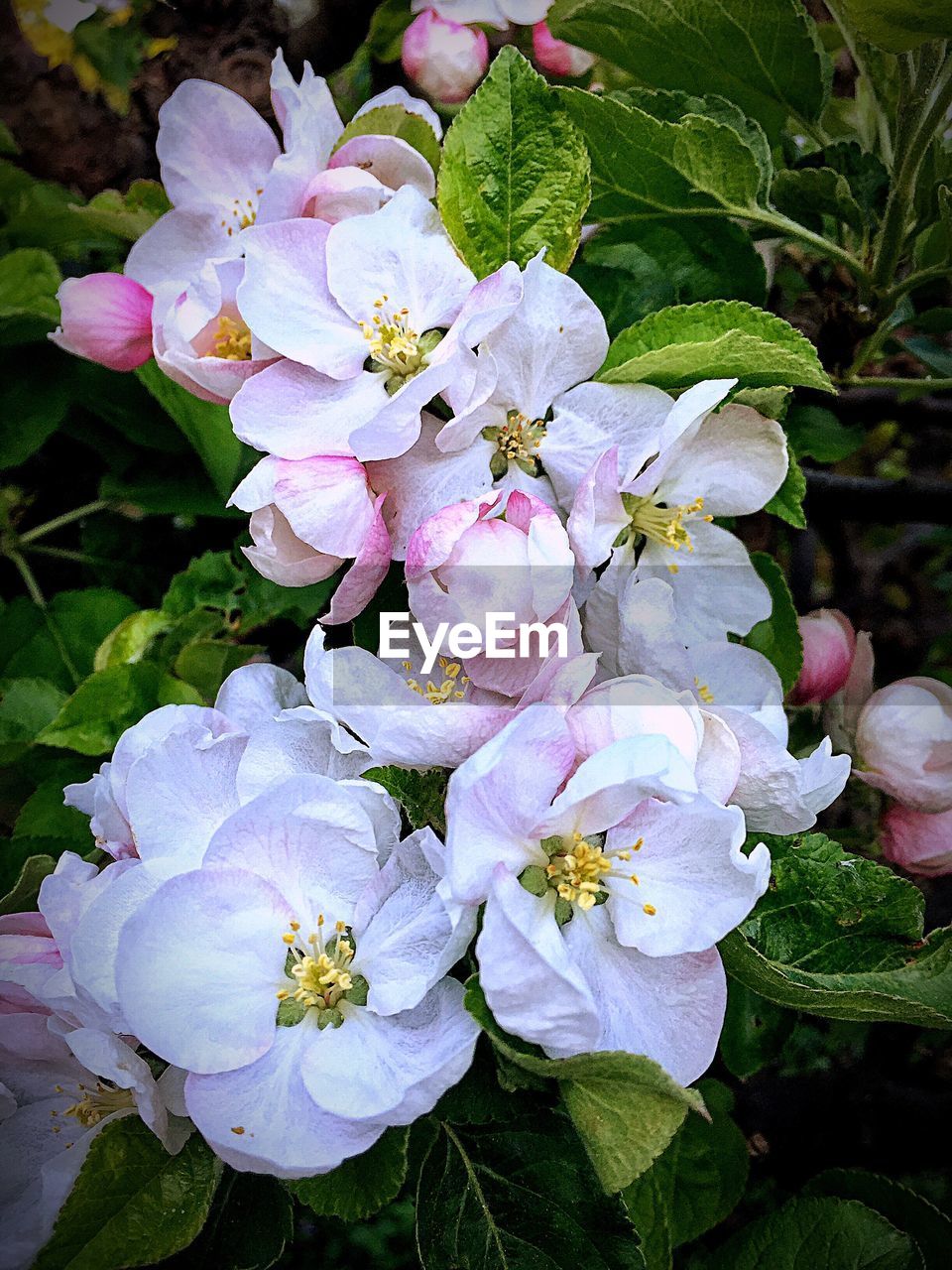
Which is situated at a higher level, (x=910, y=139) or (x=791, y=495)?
(x=910, y=139)

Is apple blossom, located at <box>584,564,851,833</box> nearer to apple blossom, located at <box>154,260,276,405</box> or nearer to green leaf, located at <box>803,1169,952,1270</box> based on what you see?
apple blossom, located at <box>154,260,276,405</box>

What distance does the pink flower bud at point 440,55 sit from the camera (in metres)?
0.84

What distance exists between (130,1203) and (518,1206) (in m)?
0.18

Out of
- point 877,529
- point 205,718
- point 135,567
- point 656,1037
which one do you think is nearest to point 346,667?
point 205,718

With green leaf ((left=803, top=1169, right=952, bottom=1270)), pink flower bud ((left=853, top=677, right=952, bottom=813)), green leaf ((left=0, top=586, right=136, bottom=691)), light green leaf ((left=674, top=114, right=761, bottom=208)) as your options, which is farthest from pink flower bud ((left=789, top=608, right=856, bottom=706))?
green leaf ((left=0, top=586, right=136, bottom=691))

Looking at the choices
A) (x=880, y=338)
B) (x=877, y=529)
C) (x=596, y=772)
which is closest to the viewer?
(x=596, y=772)

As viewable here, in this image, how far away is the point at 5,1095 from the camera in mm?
474

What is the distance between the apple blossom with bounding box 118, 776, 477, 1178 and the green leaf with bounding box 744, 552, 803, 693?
319 millimetres

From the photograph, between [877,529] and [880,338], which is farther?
[877,529]

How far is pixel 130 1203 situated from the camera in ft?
1.44

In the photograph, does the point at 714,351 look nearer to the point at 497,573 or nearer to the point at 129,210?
the point at 497,573

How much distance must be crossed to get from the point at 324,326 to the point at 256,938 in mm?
294

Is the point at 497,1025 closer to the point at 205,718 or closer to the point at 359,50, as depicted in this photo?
the point at 205,718

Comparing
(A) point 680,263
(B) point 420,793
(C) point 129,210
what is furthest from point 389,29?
(B) point 420,793
